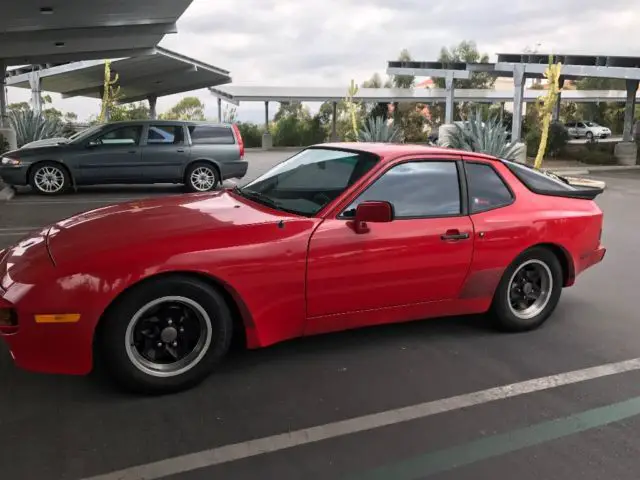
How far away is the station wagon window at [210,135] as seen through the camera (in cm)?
1263

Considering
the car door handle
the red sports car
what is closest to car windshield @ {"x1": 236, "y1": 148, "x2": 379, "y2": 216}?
the red sports car

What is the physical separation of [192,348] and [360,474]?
1.30m

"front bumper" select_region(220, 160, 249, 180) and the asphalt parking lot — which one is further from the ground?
"front bumper" select_region(220, 160, 249, 180)

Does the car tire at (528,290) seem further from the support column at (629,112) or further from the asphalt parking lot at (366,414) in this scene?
the support column at (629,112)

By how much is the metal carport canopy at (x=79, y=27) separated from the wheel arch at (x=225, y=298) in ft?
46.0

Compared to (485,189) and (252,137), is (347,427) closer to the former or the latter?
(485,189)

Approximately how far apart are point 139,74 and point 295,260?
34.2 metres

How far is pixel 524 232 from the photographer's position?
171 inches

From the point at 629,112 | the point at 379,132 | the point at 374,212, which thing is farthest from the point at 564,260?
the point at 629,112

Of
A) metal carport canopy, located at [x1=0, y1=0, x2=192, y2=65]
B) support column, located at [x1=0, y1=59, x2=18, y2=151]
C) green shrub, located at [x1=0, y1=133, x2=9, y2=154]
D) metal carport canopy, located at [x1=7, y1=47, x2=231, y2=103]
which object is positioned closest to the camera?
green shrub, located at [x1=0, y1=133, x2=9, y2=154]

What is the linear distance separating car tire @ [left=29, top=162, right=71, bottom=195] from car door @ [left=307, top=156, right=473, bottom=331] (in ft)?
31.5

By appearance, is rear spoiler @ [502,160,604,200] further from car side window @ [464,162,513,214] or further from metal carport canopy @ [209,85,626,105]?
metal carport canopy @ [209,85,626,105]

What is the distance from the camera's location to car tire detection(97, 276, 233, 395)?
3162 mm

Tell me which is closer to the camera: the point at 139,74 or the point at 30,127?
the point at 30,127
